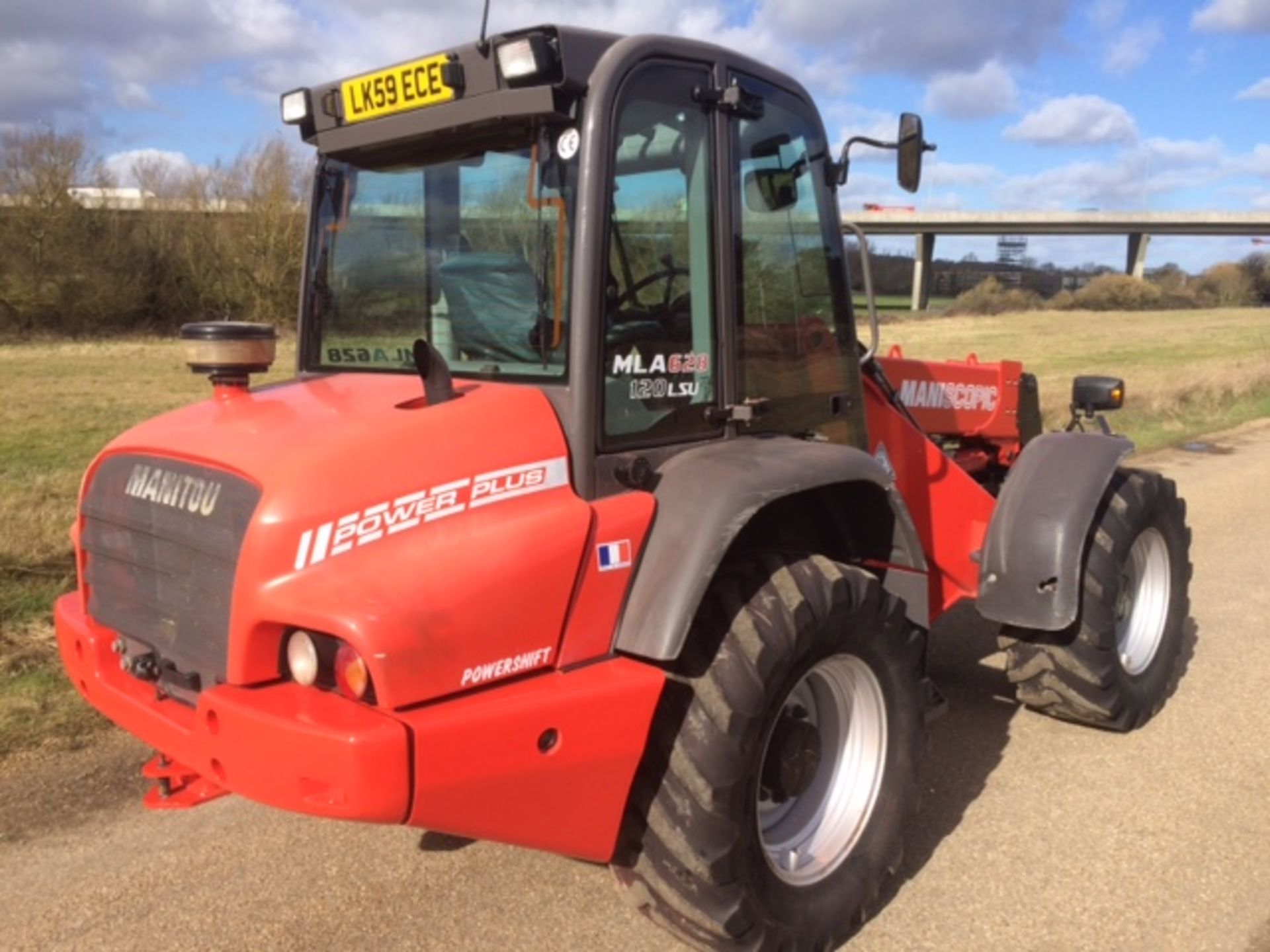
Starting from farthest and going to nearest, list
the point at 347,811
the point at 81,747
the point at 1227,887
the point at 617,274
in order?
the point at 81,747 < the point at 1227,887 < the point at 617,274 < the point at 347,811

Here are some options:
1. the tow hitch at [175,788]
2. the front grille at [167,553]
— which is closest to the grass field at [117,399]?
the tow hitch at [175,788]

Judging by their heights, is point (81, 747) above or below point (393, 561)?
below

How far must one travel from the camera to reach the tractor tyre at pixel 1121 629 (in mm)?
4176

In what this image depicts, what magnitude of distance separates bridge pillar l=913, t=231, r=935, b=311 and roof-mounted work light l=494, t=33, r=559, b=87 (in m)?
58.3

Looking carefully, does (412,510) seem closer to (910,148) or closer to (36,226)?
(910,148)

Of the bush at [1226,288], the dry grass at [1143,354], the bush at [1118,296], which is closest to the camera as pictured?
the dry grass at [1143,354]

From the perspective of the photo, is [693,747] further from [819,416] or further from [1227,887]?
[1227,887]

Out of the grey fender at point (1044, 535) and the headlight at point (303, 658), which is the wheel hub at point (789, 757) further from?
the headlight at point (303, 658)

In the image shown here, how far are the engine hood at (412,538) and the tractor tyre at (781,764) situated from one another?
1.46ft

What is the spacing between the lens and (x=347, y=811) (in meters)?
2.28

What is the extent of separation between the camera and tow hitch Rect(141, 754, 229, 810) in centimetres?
306

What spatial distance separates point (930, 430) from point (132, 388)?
17.0 metres

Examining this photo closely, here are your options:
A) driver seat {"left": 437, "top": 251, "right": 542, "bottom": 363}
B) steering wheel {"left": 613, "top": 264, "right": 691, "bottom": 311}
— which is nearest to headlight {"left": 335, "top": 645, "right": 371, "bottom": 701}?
driver seat {"left": 437, "top": 251, "right": 542, "bottom": 363}

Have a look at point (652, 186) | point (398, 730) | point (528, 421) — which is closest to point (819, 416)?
point (652, 186)
